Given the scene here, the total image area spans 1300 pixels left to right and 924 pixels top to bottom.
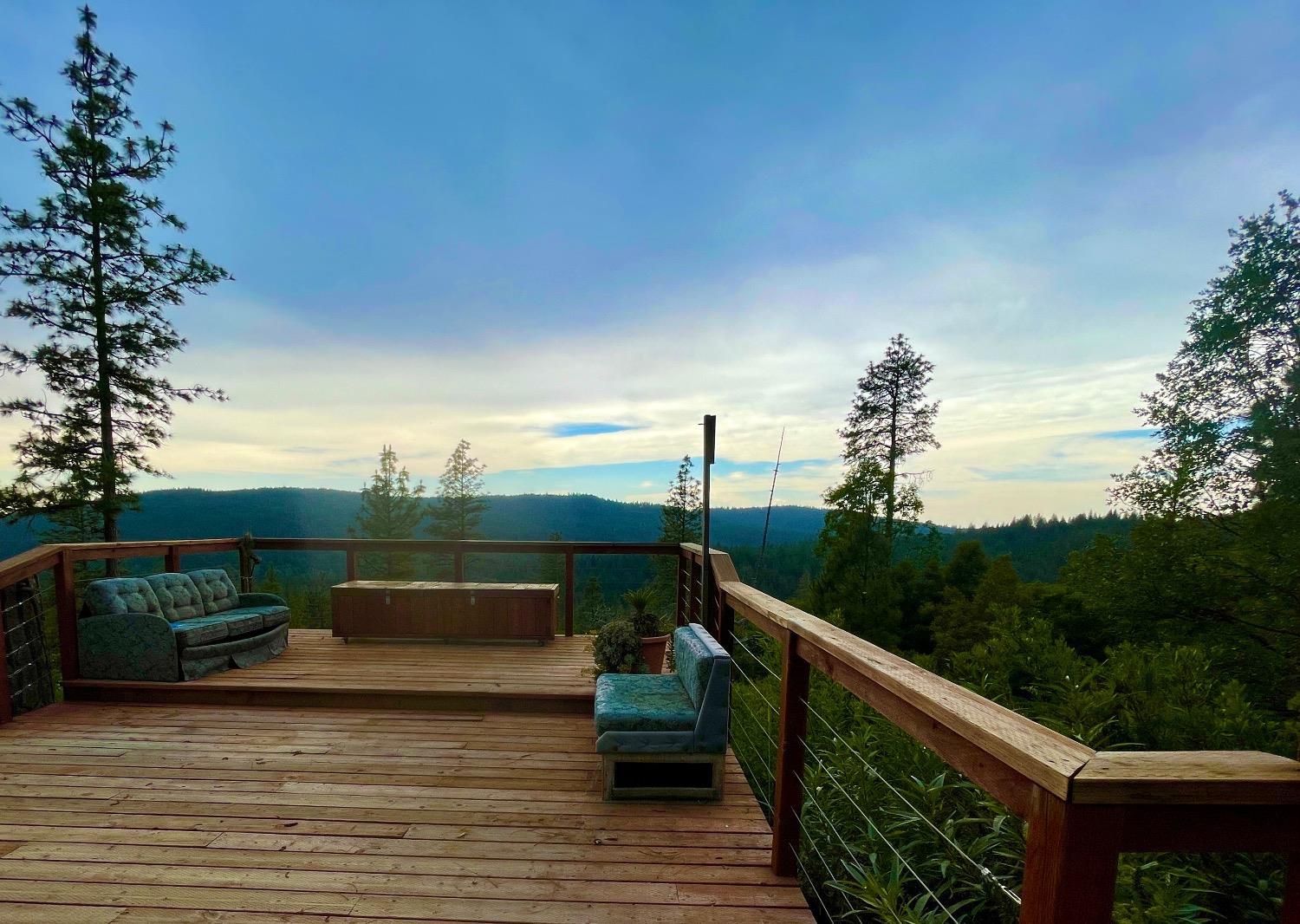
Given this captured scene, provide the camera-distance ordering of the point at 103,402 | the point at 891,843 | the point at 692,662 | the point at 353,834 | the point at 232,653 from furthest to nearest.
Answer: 1. the point at 103,402
2. the point at 232,653
3. the point at 692,662
4. the point at 353,834
5. the point at 891,843

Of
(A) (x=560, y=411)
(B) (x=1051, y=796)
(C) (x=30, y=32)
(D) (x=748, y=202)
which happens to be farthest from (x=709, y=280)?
(C) (x=30, y=32)

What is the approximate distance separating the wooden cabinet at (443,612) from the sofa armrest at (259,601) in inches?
21.0

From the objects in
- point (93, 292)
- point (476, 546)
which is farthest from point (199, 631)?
point (93, 292)

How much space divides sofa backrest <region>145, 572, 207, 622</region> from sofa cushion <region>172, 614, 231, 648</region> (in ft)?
0.50

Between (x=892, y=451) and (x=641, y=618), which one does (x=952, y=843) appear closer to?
(x=641, y=618)

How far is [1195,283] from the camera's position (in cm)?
1209

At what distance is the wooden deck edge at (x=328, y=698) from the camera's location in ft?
11.7

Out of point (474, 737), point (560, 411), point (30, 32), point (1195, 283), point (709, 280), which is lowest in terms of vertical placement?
point (474, 737)

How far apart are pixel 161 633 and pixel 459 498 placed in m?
22.1

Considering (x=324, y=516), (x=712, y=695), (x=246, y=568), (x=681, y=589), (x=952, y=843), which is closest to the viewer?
(x=952, y=843)

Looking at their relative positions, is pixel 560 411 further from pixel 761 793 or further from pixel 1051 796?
pixel 1051 796

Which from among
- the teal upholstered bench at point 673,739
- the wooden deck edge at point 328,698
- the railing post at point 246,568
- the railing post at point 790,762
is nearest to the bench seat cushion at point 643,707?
the teal upholstered bench at point 673,739

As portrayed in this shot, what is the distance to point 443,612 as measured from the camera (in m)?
5.03

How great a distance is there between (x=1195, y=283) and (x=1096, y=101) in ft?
25.2
